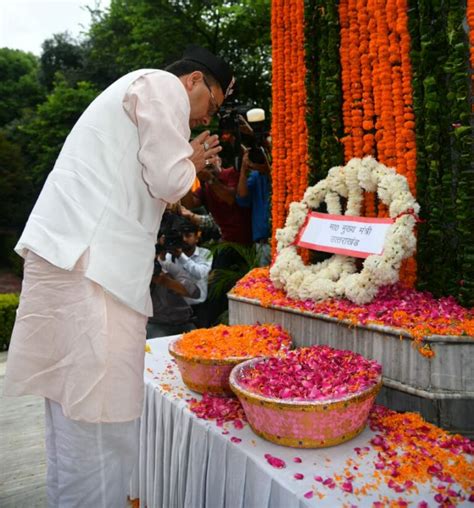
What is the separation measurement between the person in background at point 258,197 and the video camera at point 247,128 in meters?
0.07

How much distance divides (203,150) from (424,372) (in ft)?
3.51

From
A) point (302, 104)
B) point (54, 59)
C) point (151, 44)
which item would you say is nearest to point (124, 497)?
point (302, 104)

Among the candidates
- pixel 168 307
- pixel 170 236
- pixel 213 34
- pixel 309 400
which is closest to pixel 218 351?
pixel 309 400

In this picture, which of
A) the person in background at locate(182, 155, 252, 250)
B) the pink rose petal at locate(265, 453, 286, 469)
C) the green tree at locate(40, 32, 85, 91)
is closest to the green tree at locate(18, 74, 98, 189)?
the green tree at locate(40, 32, 85, 91)

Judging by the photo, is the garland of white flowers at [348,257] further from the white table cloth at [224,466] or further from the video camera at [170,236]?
the video camera at [170,236]

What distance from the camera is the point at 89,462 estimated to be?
1.42 metres

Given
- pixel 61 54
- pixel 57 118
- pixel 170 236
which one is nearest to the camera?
pixel 170 236

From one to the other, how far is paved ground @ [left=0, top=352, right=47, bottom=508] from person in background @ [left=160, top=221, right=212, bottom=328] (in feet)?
5.00

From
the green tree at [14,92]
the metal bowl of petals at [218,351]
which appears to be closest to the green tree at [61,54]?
the green tree at [14,92]

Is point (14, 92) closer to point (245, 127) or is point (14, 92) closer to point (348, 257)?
point (245, 127)

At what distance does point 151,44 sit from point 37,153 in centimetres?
636

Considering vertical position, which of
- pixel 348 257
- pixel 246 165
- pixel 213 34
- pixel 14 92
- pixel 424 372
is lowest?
pixel 424 372

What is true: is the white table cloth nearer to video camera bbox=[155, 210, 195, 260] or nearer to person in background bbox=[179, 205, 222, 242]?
video camera bbox=[155, 210, 195, 260]

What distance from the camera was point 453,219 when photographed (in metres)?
2.06
